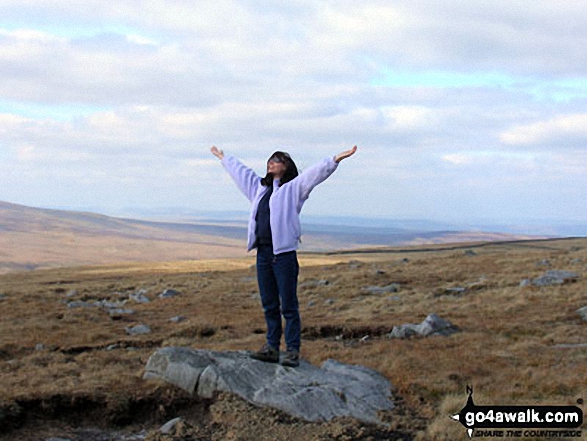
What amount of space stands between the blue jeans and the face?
3.83 ft

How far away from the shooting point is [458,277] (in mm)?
33438

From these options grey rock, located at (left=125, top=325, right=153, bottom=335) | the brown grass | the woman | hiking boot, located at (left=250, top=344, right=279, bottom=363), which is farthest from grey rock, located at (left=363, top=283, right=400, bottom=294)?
the woman

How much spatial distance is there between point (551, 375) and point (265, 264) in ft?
18.9

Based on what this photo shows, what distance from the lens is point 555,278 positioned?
1063 inches

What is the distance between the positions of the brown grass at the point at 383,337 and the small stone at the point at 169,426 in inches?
50.4

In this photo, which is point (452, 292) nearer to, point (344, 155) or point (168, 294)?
point (168, 294)

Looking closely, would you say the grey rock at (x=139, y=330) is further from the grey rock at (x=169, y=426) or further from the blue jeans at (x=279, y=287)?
the grey rock at (x=169, y=426)

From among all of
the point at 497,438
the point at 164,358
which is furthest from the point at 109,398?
the point at 497,438

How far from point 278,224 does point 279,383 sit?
2466 mm

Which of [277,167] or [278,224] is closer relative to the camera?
[278,224]

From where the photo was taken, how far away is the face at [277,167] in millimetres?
9291

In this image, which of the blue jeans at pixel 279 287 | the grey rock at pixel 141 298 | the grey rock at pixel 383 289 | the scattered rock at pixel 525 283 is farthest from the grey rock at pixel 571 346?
the grey rock at pixel 141 298

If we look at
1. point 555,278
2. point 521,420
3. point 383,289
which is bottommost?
point 383,289

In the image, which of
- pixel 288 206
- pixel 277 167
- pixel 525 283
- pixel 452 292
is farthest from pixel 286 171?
pixel 525 283
